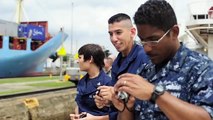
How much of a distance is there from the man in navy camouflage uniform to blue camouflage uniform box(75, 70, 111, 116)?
1.67 metres

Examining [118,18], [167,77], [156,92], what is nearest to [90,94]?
[118,18]

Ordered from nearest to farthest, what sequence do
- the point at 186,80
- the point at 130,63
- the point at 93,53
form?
the point at 186,80 → the point at 130,63 → the point at 93,53

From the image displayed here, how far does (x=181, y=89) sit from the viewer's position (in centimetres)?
199

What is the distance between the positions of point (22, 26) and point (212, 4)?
22.3m

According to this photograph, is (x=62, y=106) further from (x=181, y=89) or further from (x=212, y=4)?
(x=212, y=4)

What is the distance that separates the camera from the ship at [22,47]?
112 ft

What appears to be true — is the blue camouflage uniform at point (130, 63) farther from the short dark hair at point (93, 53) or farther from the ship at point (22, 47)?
the ship at point (22, 47)

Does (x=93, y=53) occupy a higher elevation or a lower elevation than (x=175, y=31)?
lower

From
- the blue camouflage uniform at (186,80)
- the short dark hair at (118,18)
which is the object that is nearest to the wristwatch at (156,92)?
the blue camouflage uniform at (186,80)

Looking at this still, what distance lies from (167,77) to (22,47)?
37040 mm

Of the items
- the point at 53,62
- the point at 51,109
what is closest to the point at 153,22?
the point at 51,109

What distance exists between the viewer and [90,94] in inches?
154

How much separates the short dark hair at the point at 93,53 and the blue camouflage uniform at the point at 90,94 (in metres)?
0.14

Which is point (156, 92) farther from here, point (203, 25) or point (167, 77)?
point (203, 25)
